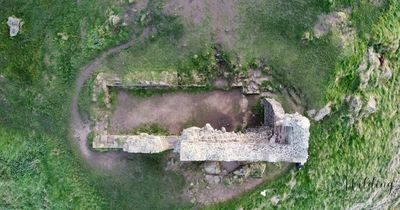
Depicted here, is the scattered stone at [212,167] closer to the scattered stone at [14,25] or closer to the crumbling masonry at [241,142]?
the crumbling masonry at [241,142]

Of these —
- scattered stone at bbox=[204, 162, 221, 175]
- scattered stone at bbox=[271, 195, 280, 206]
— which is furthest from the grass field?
scattered stone at bbox=[204, 162, 221, 175]

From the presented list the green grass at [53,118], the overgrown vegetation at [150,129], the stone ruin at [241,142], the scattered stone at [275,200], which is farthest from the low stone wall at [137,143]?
the scattered stone at [275,200]

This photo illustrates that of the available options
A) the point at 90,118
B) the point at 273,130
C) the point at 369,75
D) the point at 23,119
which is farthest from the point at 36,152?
the point at 369,75

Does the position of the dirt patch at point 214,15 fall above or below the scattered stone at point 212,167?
above

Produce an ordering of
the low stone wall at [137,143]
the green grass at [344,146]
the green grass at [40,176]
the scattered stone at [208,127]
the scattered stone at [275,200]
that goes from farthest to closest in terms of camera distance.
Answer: the green grass at [40,176] → the scattered stone at [275,200] → the green grass at [344,146] → the scattered stone at [208,127] → the low stone wall at [137,143]

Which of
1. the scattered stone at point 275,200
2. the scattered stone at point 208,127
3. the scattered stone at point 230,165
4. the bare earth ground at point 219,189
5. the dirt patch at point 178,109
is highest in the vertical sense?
the dirt patch at point 178,109

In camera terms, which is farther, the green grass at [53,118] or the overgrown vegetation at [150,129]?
the green grass at [53,118]

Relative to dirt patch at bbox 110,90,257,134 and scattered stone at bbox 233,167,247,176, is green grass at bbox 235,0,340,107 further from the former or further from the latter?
scattered stone at bbox 233,167,247,176
